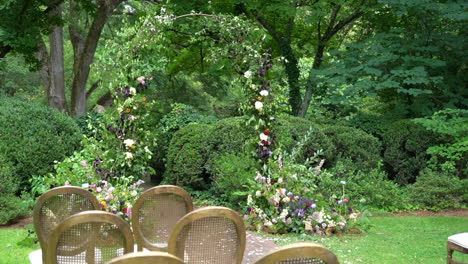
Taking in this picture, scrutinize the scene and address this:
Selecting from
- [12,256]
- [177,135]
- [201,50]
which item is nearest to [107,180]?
[12,256]

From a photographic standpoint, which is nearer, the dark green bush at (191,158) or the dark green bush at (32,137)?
the dark green bush at (32,137)

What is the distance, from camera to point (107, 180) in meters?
6.22

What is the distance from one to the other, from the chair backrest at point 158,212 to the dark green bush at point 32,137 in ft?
16.1

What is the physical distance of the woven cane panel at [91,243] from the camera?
8.75 ft

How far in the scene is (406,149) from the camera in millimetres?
11477

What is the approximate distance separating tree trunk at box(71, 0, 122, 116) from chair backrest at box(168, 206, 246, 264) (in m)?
11.1

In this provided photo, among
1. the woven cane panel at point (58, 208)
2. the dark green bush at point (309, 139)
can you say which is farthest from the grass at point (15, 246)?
the dark green bush at point (309, 139)

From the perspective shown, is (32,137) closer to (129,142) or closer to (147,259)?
(129,142)

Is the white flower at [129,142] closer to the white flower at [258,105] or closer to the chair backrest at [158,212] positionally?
the white flower at [258,105]

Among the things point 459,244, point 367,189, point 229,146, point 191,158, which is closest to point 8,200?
point 191,158

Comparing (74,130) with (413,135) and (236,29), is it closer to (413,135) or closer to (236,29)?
(236,29)

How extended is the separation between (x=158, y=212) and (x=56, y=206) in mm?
770

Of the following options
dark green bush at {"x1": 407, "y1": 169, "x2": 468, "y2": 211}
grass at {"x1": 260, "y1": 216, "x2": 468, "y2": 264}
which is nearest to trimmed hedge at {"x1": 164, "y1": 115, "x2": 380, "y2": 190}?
dark green bush at {"x1": 407, "y1": 169, "x2": 468, "y2": 211}

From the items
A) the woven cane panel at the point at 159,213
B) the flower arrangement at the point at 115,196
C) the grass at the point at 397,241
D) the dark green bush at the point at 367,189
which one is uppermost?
the woven cane panel at the point at 159,213
